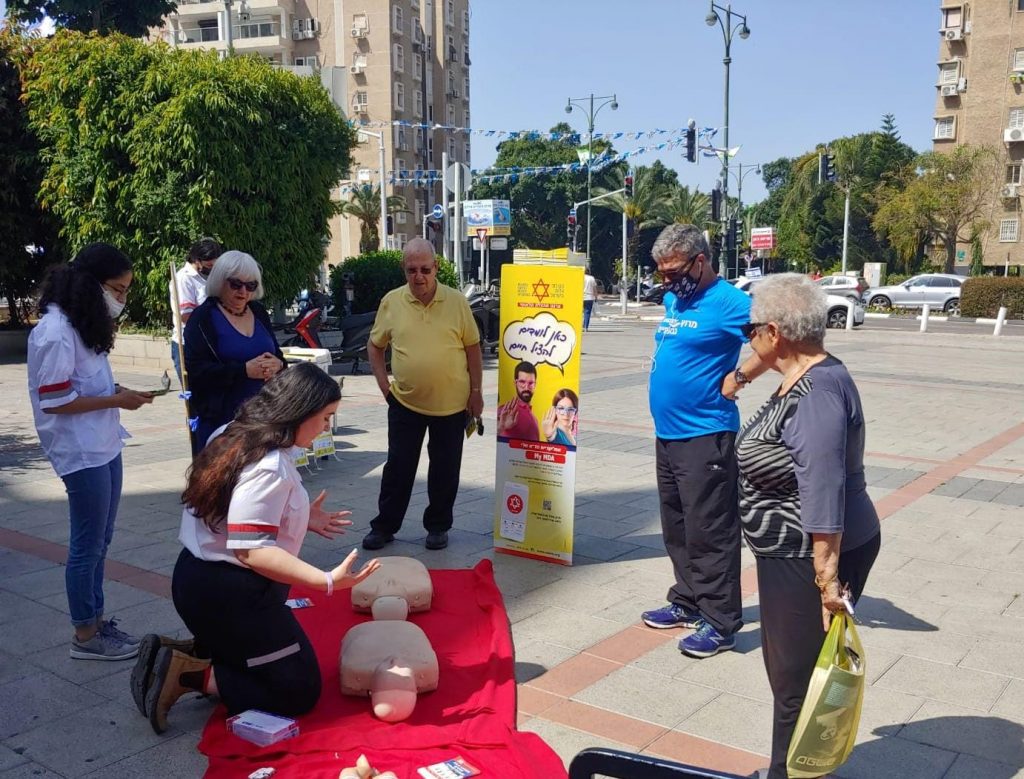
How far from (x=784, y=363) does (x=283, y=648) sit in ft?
6.74

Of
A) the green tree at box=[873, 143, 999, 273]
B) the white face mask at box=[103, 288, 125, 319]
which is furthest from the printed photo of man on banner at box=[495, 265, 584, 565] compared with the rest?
the green tree at box=[873, 143, 999, 273]

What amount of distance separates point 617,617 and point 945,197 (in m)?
45.9

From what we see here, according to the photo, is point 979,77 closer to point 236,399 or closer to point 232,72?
point 232,72

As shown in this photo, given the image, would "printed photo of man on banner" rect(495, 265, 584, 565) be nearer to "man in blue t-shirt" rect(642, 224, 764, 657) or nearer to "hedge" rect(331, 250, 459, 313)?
"man in blue t-shirt" rect(642, 224, 764, 657)

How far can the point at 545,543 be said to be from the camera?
18.0ft

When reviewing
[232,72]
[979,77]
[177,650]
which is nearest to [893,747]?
[177,650]

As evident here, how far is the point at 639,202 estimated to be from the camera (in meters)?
57.0

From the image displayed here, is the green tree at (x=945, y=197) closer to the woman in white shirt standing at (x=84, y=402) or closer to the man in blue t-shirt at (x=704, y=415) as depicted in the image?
the man in blue t-shirt at (x=704, y=415)

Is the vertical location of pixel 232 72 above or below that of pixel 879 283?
above

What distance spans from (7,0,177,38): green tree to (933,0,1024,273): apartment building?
44.9 m

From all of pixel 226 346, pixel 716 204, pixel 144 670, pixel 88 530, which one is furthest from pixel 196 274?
pixel 716 204

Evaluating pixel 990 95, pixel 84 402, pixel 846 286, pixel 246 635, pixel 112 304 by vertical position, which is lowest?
pixel 246 635

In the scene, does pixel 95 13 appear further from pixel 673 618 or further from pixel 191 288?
pixel 673 618

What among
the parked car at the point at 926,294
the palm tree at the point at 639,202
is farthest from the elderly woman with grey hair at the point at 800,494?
the palm tree at the point at 639,202
